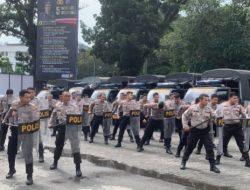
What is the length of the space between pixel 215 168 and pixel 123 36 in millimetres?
24990

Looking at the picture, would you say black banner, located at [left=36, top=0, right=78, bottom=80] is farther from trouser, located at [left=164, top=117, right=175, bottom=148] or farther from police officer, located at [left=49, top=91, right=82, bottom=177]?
police officer, located at [left=49, top=91, right=82, bottom=177]

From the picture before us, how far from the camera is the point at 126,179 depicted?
10.3 metres

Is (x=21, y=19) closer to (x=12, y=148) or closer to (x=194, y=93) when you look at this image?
(x=194, y=93)

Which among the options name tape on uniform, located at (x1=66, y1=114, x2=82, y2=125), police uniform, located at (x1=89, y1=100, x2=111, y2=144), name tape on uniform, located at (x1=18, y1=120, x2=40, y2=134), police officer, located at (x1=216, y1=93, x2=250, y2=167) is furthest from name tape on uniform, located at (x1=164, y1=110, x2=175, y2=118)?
name tape on uniform, located at (x1=18, y1=120, x2=40, y2=134)

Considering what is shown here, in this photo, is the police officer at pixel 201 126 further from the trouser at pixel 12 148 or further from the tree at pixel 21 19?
the tree at pixel 21 19

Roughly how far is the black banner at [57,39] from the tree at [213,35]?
6363 mm

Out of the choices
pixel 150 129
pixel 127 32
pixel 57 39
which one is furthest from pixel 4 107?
pixel 127 32

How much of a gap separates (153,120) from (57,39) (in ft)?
57.1

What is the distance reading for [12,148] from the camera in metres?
10.4

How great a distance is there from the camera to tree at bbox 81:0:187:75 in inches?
1409

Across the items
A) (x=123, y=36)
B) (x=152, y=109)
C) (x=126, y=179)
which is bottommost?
(x=126, y=179)

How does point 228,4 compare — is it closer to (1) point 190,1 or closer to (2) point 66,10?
(1) point 190,1

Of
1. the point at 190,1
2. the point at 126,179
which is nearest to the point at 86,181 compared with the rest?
the point at 126,179

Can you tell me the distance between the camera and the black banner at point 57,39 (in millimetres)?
30812
